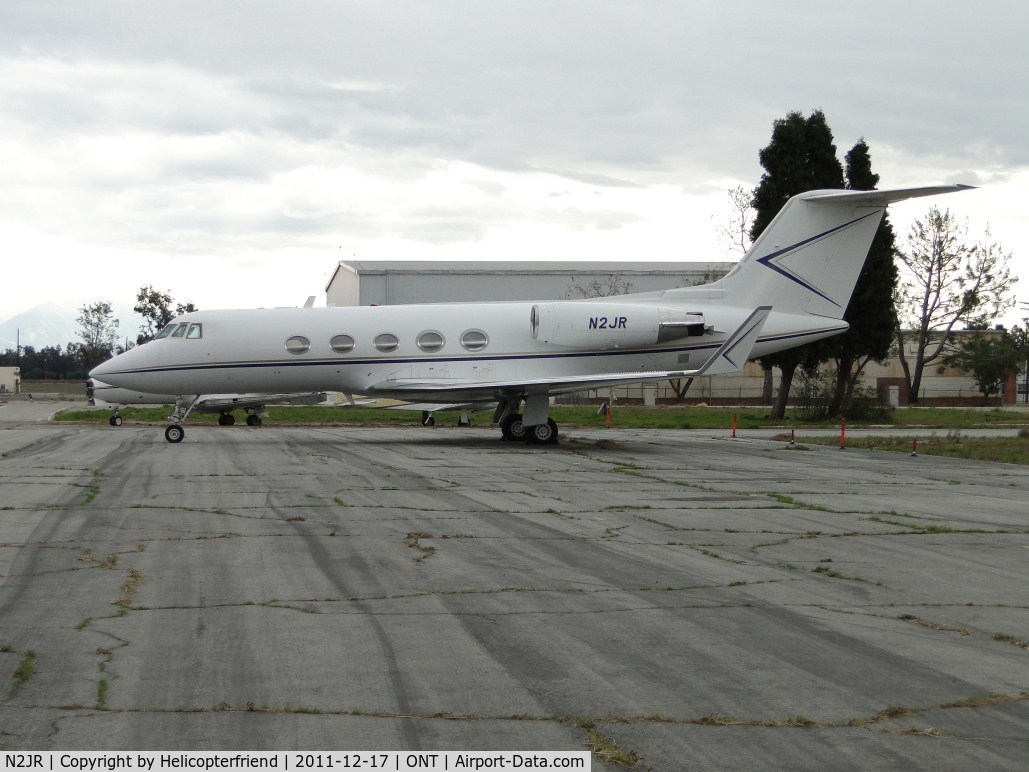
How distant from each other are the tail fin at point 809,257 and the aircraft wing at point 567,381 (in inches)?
124

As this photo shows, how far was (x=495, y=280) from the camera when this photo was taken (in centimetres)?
7794

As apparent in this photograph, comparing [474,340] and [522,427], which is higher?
[474,340]

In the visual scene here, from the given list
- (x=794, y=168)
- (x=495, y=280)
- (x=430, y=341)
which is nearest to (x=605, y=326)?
(x=430, y=341)

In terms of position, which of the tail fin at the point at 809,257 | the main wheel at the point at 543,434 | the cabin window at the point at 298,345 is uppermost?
the tail fin at the point at 809,257

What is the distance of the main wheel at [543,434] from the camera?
26266 mm

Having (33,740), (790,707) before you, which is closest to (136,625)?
(33,740)

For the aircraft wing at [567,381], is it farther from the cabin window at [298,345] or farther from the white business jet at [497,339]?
the cabin window at [298,345]

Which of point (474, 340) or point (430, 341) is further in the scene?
point (474, 340)

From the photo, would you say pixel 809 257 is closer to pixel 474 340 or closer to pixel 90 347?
pixel 474 340

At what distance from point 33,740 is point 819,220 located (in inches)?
986

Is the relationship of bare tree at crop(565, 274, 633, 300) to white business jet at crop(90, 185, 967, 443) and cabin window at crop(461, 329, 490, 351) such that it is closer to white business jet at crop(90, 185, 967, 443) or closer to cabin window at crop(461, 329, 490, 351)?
white business jet at crop(90, 185, 967, 443)

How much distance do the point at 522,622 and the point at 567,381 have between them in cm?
1699

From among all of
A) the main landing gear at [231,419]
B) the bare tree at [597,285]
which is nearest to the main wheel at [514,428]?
the main landing gear at [231,419]

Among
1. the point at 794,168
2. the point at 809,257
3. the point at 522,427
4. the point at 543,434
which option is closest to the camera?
the point at 543,434
